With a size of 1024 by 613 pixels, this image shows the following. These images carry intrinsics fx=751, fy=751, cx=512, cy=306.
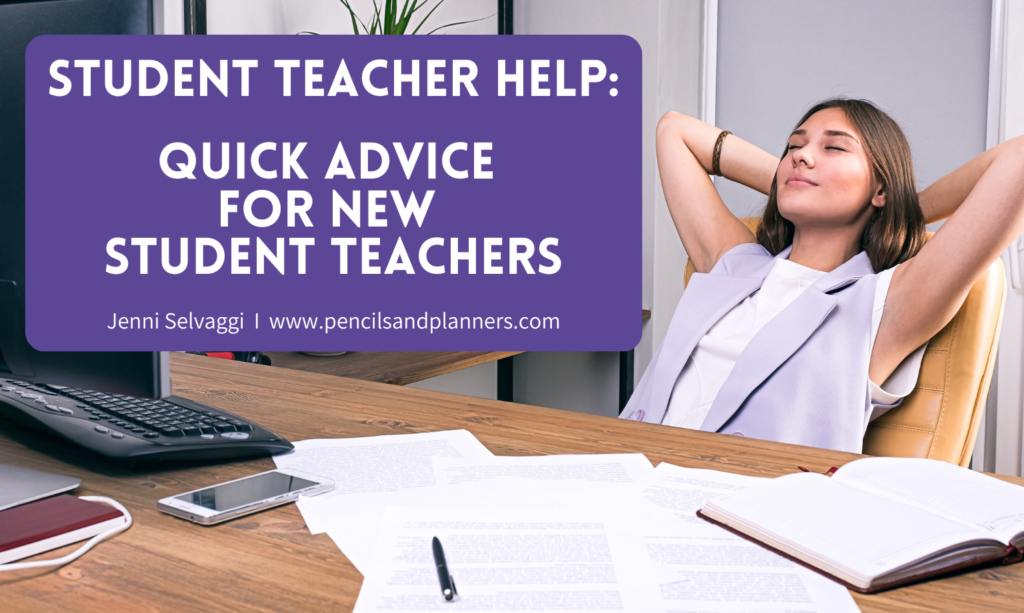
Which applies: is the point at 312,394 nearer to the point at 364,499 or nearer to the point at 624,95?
the point at 364,499

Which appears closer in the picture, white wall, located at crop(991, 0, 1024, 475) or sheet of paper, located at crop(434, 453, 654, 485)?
sheet of paper, located at crop(434, 453, 654, 485)

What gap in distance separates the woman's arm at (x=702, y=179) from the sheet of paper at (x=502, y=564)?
1.11 m

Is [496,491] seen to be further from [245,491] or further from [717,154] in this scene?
[717,154]

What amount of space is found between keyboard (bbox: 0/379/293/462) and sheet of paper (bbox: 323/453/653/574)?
0.16 m

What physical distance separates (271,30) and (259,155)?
823 millimetres

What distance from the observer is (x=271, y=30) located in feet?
7.59

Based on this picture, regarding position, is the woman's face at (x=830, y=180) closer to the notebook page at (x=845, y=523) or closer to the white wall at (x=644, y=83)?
the notebook page at (x=845, y=523)

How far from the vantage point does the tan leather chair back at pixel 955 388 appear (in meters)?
1.11

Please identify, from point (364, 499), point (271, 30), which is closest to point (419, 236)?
point (271, 30)

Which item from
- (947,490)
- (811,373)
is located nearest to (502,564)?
(947,490)

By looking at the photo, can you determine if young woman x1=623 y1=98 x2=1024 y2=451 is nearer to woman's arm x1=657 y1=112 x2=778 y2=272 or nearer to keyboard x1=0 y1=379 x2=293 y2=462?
woman's arm x1=657 y1=112 x2=778 y2=272

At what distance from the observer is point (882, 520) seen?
579 mm

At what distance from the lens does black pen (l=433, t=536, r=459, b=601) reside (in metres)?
0.47

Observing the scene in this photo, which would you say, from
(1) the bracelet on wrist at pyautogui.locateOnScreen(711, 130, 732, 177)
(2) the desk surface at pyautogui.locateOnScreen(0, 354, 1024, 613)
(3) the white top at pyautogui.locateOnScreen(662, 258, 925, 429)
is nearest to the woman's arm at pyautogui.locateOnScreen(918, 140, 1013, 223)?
(3) the white top at pyautogui.locateOnScreen(662, 258, 925, 429)
